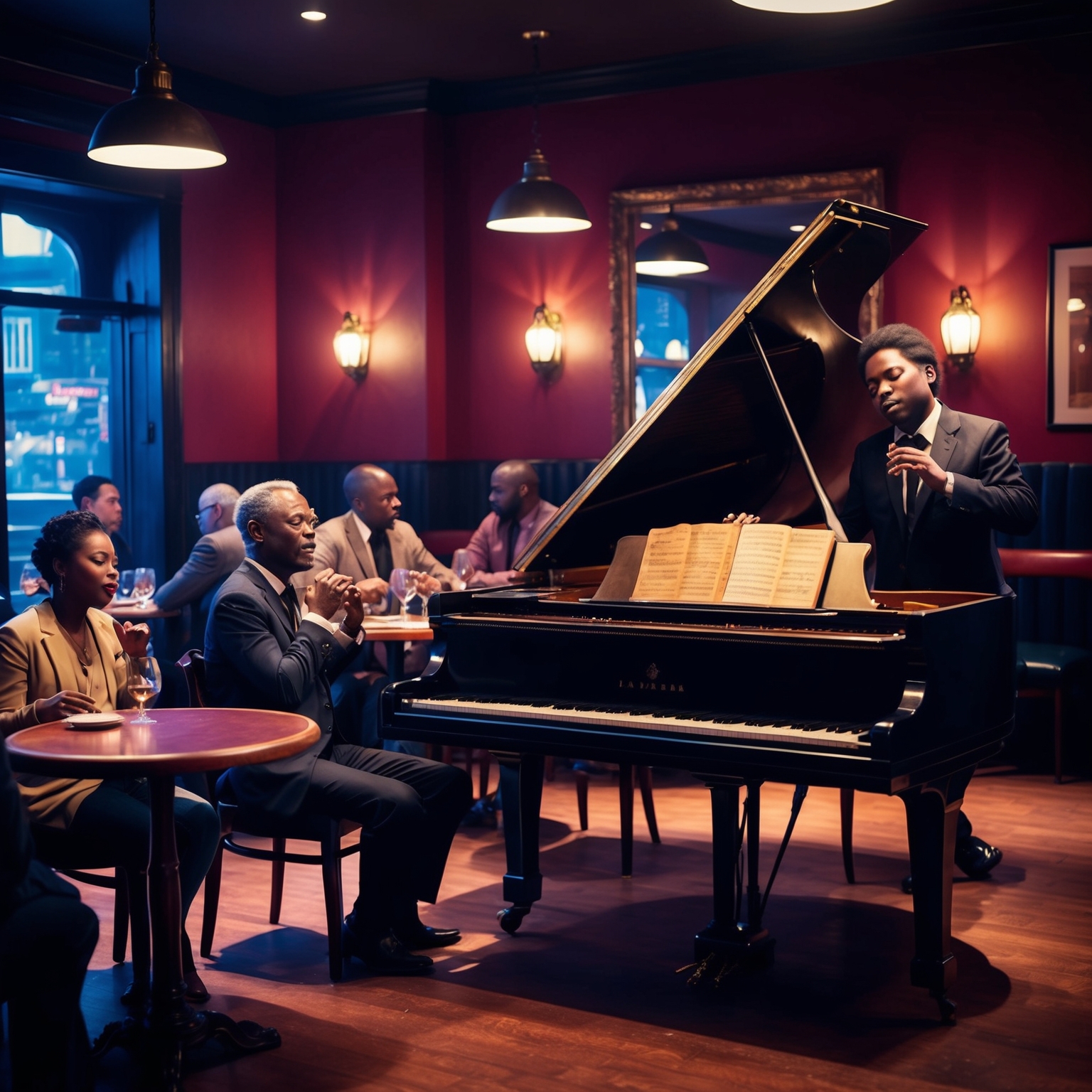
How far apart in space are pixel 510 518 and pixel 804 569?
3005 mm

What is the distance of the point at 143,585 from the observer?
18.4 ft

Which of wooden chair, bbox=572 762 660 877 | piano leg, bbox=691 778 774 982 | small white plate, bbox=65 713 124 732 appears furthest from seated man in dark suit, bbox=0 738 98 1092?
wooden chair, bbox=572 762 660 877

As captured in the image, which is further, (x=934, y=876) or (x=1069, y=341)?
(x=1069, y=341)

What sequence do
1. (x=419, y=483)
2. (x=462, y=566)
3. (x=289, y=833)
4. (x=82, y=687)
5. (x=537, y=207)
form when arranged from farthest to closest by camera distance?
(x=419, y=483) → (x=537, y=207) → (x=462, y=566) → (x=289, y=833) → (x=82, y=687)

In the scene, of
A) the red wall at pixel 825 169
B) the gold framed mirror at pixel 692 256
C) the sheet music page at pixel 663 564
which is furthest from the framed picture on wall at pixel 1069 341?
the sheet music page at pixel 663 564

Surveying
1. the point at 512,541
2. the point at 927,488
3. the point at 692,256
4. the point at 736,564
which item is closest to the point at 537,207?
the point at 692,256

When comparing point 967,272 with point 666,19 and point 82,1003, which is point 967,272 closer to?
point 666,19

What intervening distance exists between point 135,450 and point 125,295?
2.57 ft

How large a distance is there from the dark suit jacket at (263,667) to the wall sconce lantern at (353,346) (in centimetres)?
409

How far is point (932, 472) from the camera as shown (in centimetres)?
341

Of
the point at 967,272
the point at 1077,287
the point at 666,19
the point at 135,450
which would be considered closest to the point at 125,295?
the point at 135,450

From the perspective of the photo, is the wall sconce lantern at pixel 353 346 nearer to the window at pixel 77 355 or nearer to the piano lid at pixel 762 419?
the window at pixel 77 355

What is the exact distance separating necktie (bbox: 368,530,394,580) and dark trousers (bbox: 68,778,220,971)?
262cm

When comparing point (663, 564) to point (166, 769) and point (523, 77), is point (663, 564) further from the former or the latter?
point (523, 77)
